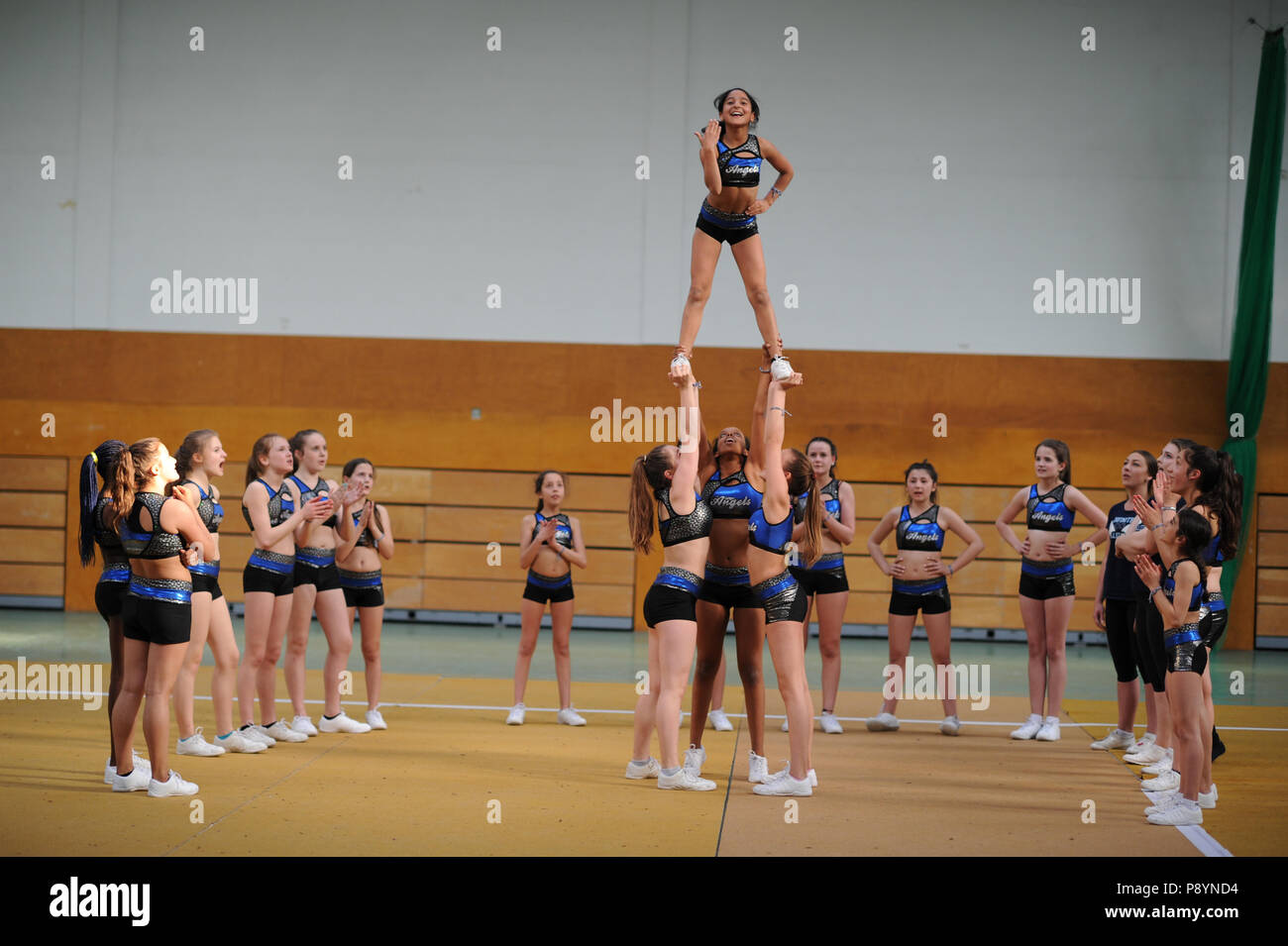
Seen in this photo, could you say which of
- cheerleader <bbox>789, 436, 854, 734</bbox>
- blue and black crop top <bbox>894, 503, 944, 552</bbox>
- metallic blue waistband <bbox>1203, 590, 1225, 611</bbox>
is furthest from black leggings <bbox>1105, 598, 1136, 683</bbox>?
metallic blue waistband <bbox>1203, 590, 1225, 611</bbox>

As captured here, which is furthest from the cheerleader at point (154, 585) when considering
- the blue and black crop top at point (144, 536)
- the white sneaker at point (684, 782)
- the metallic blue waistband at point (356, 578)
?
the white sneaker at point (684, 782)

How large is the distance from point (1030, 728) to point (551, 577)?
3509mm

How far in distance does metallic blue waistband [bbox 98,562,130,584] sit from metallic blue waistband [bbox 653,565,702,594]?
280 cm

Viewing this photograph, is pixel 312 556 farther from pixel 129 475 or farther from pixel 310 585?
pixel 129 475

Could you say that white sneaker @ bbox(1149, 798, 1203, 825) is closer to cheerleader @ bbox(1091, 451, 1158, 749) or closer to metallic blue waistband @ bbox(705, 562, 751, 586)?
cheerleader @ bbox(1091, 451, 1158, 749)

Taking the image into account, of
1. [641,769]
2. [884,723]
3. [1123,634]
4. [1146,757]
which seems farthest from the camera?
[884,723]

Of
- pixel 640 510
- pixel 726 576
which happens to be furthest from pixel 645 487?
pixel 726 576

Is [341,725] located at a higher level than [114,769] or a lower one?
lower

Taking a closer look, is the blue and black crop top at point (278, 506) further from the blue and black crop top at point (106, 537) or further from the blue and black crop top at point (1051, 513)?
the blue and black crop top at point (1051, 513)

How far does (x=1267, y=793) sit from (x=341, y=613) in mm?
5534

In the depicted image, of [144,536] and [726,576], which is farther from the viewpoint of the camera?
[726,576]

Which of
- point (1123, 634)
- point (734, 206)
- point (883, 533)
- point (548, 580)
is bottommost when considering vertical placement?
point (1123, 634)

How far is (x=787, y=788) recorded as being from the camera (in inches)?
232

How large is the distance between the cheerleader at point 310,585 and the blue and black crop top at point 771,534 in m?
2.82
